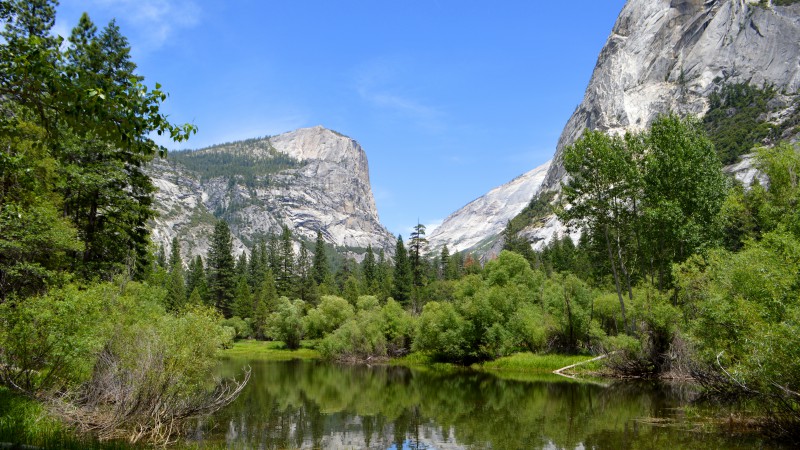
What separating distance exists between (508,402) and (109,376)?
18.7 m

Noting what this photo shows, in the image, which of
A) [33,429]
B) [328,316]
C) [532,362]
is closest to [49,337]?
[33,429]

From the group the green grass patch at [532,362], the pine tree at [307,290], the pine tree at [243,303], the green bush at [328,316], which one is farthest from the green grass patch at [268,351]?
the green grass patch at [532,362]

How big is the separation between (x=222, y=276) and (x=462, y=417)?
7703 centimetres

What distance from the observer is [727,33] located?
176m

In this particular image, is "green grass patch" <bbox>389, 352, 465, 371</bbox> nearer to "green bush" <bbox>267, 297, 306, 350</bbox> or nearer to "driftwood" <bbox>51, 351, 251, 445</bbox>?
"green bush" <bbox>267, 297, 306, 350</bbox>

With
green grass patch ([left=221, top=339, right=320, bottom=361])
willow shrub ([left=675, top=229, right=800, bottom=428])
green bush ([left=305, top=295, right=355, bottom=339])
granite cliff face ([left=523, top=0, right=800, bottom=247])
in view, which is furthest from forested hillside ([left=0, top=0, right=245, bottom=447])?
granite cliff face ([left=523, top=0, right=800, bottom=247])

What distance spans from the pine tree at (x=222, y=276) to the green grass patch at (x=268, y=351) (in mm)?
10621

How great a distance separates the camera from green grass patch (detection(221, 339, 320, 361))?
65.4 m

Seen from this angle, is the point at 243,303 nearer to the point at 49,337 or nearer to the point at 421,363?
the point at 421,363

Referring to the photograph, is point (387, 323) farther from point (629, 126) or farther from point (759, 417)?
point (629, 126)

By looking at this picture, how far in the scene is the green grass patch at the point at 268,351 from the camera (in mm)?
65375

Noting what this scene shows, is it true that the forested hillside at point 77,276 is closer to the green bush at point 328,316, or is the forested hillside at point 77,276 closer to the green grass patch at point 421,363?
the green grass patch at point 421,363

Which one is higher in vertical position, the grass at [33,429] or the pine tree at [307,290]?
the pine tree at [307,290]

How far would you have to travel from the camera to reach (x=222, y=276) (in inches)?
3649
